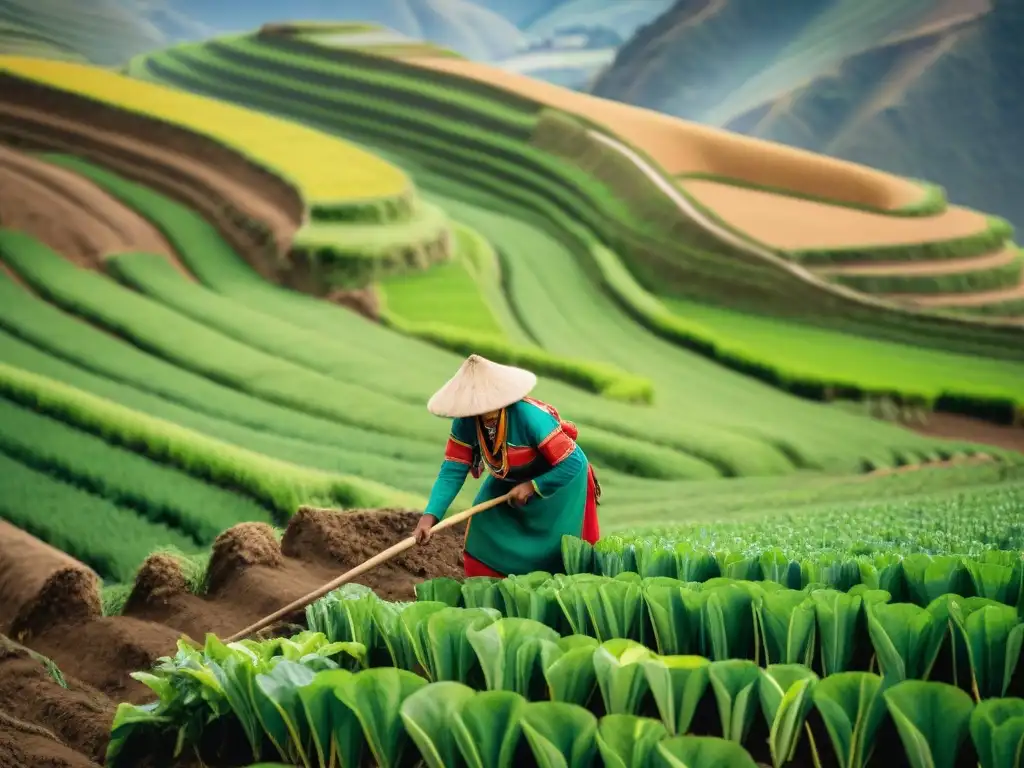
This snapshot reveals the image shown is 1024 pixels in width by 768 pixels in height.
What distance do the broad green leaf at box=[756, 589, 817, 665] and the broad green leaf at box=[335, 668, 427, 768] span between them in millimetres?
1071

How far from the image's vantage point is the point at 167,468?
684 centimetres

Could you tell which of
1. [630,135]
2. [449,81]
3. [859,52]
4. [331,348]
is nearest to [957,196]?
[859,52]

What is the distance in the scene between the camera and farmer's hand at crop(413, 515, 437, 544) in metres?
3.92

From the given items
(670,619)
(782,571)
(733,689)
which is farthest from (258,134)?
(733,689)

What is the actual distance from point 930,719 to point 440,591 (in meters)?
1.70

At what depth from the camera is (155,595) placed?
4891 mm

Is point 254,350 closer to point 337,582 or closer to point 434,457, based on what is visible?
point 434,457

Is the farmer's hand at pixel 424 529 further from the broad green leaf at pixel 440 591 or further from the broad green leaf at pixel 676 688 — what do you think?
the broad green leaf at pixel 676 688

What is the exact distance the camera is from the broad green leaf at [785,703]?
267cm

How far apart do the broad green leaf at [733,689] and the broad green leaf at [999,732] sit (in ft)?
1.66

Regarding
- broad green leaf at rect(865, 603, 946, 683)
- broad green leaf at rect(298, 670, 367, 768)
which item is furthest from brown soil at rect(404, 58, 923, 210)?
broad green leaf at rect(298, 670, 367, 768)

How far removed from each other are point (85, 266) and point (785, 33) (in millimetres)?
13623

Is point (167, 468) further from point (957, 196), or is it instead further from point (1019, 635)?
point (957, 196)

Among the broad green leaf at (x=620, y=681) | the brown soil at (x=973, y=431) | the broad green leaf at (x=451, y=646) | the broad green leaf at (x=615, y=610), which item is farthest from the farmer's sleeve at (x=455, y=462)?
the brown soil at (x=973, y=431)
